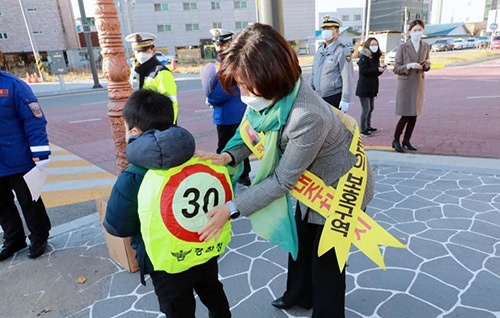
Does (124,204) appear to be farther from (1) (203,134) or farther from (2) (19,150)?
(1) (203,134)

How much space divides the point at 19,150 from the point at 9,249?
3.20 feet

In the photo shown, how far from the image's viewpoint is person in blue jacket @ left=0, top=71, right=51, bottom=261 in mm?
2850

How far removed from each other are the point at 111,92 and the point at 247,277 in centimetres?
176

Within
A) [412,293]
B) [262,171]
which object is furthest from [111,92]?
[412,293]

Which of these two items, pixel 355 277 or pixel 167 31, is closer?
pixel 355 277

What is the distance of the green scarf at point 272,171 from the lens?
151cm

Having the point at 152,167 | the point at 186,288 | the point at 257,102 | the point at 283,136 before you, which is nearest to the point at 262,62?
the point at 257,102

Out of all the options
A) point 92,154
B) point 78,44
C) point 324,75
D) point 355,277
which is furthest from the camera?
point 78,44

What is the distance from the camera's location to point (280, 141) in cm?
158

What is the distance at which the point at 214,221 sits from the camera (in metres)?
1.54

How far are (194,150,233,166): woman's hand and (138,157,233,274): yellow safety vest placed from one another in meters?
0.03

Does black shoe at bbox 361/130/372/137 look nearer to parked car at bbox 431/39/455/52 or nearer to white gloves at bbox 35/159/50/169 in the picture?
white gloves at bbox 35/159/50/169

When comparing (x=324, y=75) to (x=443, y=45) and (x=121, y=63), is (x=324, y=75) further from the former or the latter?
(x=443, y=45)

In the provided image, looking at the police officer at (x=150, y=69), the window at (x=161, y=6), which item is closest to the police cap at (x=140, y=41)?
the police officer at (x=150, y=69)
